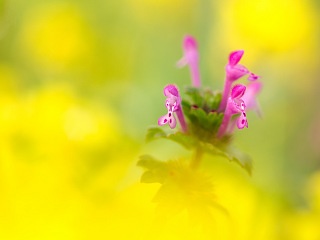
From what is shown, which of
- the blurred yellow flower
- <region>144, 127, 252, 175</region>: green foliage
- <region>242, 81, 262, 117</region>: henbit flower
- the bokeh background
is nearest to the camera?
the bokeh background

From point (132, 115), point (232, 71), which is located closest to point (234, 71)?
point (232, 71)

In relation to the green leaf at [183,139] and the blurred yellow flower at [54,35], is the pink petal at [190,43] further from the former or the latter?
the blurred yellow flower at [54,35]

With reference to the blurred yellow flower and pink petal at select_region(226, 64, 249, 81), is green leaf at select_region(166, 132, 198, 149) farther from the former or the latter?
the blurred yellow flower

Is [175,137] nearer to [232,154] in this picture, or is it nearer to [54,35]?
[232,154]

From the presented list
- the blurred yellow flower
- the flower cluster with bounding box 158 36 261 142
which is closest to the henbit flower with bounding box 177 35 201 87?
the flower cluster with bounding box 158 36 261 142

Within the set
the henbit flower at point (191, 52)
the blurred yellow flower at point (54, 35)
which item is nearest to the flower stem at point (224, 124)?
the henbit flower at point (191, 52)
